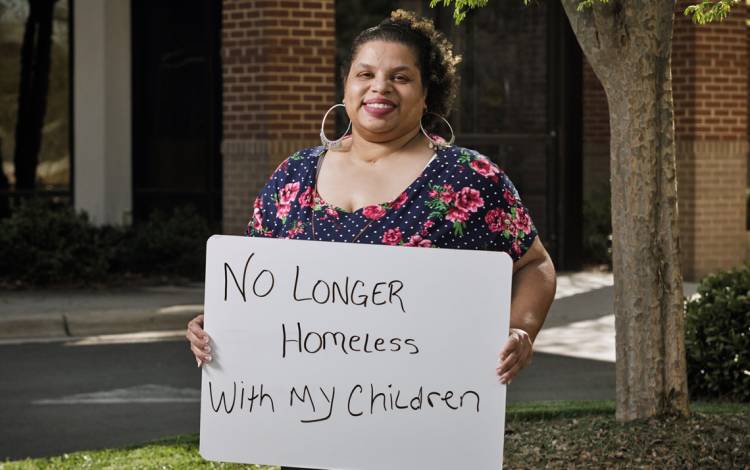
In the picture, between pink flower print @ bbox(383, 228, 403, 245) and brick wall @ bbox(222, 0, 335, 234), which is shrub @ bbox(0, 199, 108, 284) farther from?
pink flower print @ bbox(383, 228, 403, 245)

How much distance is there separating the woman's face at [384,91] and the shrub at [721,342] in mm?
4715

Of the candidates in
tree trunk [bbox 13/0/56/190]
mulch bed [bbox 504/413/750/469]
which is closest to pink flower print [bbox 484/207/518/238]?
mulch bed [bbox 504/413/750/469]

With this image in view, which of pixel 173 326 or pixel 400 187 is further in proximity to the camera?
pixel 173 326

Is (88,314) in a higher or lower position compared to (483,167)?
lower

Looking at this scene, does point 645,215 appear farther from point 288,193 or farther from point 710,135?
point 710,135

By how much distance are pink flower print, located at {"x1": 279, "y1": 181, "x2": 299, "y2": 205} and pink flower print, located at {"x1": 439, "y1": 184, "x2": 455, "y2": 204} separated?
385mm

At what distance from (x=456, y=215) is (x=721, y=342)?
15.7 ft

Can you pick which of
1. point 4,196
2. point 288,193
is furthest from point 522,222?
point 4,196

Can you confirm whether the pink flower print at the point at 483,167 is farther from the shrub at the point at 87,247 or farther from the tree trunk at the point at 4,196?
the tree trunk at the point at 4,196

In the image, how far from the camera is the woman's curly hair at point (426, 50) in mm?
3729

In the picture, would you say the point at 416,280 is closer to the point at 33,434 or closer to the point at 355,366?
the point at 355,366

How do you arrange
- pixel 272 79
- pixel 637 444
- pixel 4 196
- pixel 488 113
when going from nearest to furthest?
pixel 637 444 < pixel 272 79 < pixel 4 196 < pixel 488 113

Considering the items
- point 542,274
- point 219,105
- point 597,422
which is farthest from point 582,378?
point 219,105

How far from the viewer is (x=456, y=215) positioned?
3627 mm
